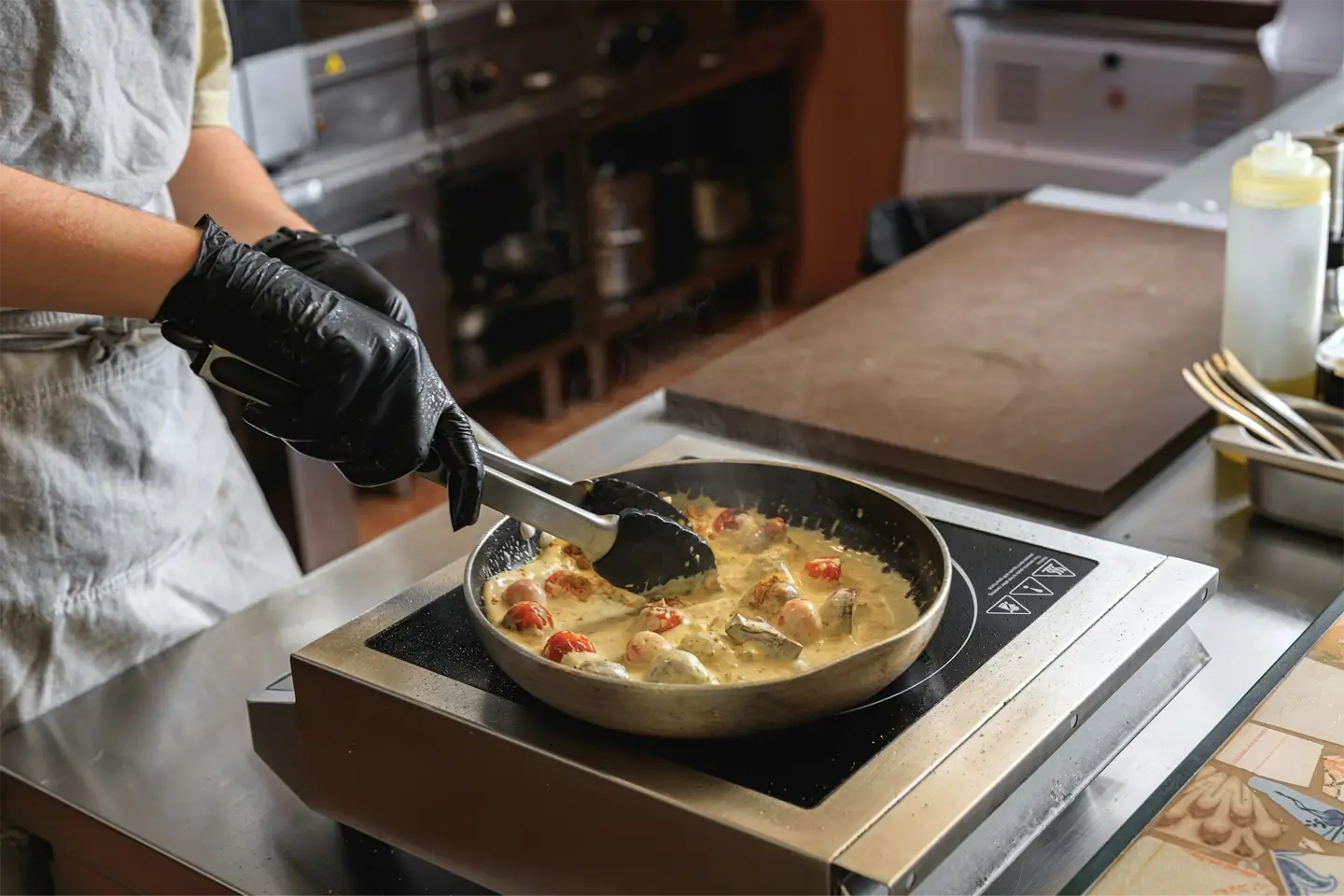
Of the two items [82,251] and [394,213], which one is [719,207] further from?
[82,251]

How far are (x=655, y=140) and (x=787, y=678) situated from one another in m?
4.03

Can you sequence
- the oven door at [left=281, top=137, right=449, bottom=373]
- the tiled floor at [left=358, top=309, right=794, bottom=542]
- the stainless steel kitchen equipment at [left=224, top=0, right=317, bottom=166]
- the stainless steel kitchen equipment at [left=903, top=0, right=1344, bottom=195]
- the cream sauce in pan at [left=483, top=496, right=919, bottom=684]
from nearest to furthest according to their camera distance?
→ the cream sauce in pan at [left=483, top=496, right=919, bottom=684] < the stainless steel kitchen equipment at [left=224, top=0, right=317, bottom=166] < the oven door at [left=281, top=137, right=449, bottom=373] < the stainless steel kitchen equipment at [left=903, top=0, right=1344, bottom=195] < the tiled floor at [left=358, top=309, right=794, bottom=542]

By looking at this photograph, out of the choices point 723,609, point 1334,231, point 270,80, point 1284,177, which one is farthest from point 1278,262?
point 270,80

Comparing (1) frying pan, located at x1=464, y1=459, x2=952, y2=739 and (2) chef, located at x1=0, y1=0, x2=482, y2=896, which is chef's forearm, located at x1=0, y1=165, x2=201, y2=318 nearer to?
(2) chef, located at x1=0, y1=0, x2=482, y2=896

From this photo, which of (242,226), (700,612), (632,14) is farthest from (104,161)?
(632,14)

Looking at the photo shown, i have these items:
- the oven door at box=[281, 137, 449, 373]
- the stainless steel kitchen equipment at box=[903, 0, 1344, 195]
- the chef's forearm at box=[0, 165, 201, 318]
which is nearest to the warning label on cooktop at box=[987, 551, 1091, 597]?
the chef's forearm at box=[0, 165, 201, 318]

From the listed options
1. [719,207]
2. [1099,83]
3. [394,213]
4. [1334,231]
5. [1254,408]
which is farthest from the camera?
[719,207]

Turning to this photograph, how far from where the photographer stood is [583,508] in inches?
46.1

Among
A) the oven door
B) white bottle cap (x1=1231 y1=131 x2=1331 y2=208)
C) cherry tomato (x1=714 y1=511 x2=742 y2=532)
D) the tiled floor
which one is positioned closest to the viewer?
cherry tomato (x1=714 y1=511 x2=742 y2=532)

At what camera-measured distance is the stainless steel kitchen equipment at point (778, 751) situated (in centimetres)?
88

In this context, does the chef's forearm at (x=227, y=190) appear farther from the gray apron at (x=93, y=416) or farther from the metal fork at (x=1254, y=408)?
the metal fork at (x=1254, y=408)

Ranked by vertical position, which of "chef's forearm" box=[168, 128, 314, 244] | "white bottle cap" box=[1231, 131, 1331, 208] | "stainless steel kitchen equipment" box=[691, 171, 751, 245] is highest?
"chef's forearm" box=[168, 128, 314, 244]

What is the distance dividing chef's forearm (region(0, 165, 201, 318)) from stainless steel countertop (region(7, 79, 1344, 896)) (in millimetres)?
339

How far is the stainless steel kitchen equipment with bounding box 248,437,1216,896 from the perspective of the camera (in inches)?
34.6
